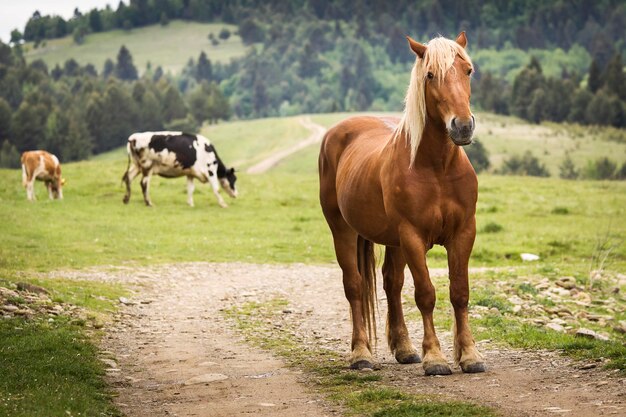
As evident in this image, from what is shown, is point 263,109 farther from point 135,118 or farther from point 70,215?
point 70,215

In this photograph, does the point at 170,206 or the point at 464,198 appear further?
the point at 170,206

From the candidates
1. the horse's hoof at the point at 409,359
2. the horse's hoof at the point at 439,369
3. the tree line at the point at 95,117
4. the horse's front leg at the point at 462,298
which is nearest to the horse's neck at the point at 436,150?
the horse's front leg at the point at 462,298

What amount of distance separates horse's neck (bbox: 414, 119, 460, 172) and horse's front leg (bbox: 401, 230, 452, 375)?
2.23 ft

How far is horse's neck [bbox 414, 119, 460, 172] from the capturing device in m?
8.50

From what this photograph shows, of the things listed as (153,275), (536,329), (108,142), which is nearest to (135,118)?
(108,142)

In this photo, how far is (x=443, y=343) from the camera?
10938 mm

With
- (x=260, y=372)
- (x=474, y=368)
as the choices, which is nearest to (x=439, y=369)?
(x=474, y=368)

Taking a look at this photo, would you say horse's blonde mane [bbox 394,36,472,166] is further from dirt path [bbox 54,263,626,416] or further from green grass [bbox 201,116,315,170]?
green grass [bbox 201,116,315,170]

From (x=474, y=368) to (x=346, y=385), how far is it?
4.02ft

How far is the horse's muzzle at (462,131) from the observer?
7914mm

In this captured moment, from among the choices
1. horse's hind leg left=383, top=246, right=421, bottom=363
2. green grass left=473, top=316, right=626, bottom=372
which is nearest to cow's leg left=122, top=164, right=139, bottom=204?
green grass left=473, top=316, right=626, bottom=372

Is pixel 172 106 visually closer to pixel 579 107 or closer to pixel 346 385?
pixel 579 107

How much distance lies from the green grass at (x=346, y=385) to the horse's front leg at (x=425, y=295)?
0.50 metres

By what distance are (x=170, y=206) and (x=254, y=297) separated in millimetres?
18019
